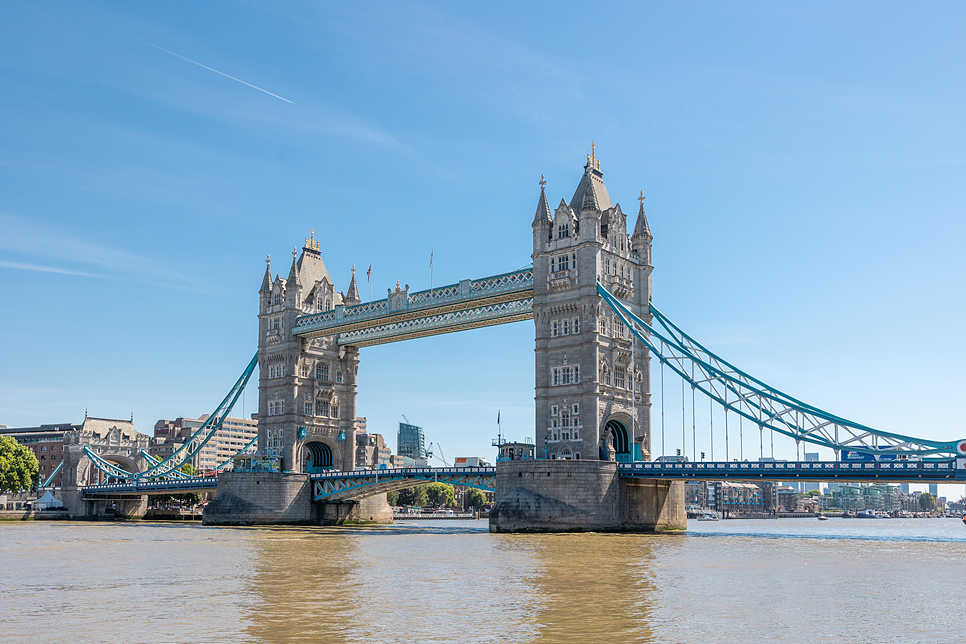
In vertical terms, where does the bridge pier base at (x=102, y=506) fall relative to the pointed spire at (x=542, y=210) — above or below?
below

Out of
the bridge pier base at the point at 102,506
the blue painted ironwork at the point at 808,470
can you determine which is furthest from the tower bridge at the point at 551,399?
the bridge pier base at the point at 102,506

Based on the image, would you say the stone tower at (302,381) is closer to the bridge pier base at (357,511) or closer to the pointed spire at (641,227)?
the bridge pier base at (357,511)

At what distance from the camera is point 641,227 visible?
91.2m

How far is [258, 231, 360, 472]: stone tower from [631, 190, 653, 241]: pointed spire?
38.8 m

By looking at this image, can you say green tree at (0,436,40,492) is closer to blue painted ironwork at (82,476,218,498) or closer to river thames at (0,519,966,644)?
blue painted ironwork at (82,476,218,498)

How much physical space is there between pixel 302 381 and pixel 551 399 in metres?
37.2

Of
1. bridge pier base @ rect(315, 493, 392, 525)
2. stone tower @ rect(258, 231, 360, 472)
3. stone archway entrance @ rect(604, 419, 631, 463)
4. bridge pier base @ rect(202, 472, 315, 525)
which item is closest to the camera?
stone archway entrance @ rect(604, 419, 631, 463)

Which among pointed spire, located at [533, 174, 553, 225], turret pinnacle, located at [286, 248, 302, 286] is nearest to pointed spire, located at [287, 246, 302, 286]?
turret pinnacle, located at [286, 248, 302, 286]

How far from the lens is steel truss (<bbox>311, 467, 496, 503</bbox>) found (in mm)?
85762

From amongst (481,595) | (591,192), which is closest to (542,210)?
(591,192)

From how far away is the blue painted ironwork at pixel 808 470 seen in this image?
66875 mm

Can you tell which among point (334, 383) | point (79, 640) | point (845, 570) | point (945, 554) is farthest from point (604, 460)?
point (79, 640)

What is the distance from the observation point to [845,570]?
43.6 metres

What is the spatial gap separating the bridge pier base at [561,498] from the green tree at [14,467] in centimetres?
7587
